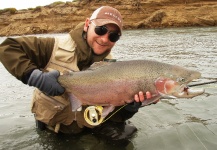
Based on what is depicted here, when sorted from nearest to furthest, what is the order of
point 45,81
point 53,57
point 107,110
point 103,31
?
point 45,81, point 107,110, point 103,31, point 53,57

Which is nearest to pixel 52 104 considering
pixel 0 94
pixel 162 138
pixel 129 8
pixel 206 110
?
pixel 162 138

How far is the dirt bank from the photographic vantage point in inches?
1106

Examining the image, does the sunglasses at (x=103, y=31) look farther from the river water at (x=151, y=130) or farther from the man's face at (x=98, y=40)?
the river water at (x=151, y=130)

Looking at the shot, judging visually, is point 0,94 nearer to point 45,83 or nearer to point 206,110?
point 45,83

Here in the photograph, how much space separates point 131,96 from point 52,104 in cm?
112

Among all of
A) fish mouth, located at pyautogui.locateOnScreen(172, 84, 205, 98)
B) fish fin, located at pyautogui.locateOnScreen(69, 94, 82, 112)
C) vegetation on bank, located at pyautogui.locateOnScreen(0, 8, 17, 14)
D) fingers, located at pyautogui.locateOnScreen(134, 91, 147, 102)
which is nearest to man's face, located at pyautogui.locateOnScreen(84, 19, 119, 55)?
fish fin, located at pyautogui.locateOnScreen(69, 94, 82, 112)

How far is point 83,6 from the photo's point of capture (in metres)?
39.6

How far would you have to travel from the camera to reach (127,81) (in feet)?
9.53

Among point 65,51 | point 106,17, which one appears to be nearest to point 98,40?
point 106,17

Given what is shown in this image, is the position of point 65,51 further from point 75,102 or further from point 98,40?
point 75,102

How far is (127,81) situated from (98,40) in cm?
78

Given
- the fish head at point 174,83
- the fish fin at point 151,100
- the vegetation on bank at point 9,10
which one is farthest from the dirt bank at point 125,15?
the fish fin at point 151,100

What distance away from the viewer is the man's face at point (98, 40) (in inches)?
133

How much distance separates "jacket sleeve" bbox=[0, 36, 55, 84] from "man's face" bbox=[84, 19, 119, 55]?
48cm
